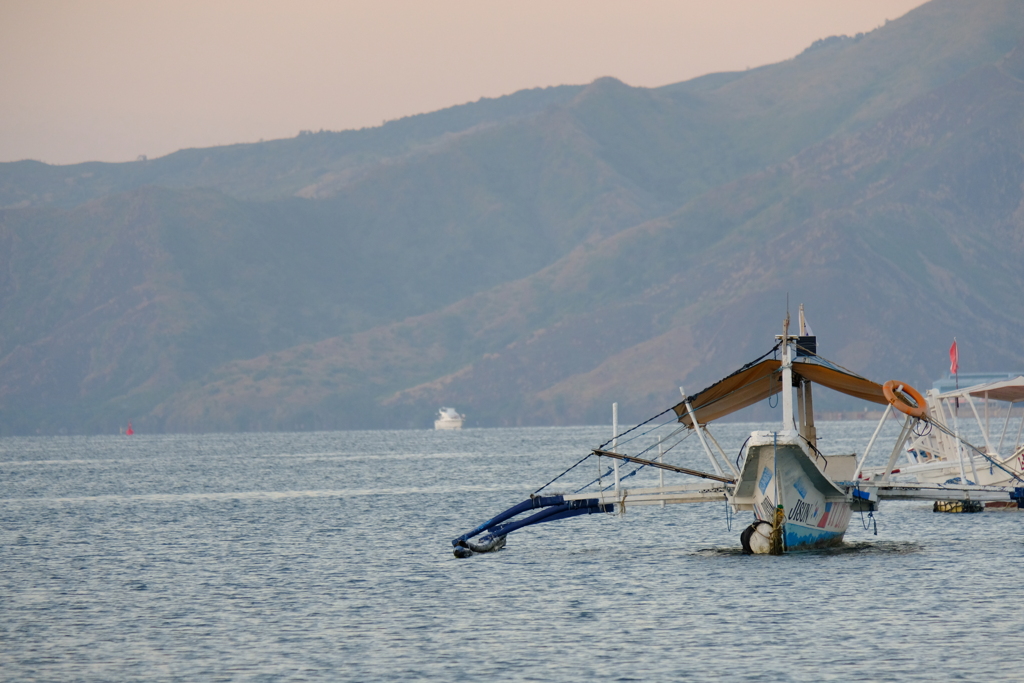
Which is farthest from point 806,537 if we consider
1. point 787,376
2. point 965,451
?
point 965,451

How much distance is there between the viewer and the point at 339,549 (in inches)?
2400

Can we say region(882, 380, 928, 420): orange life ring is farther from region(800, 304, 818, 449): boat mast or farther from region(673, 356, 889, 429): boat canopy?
region(800, 304, 818, 449): boat mast

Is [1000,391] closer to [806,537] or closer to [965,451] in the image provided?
[965,451]

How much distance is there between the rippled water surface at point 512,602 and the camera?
3366cm

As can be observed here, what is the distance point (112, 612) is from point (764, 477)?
67.1 ft

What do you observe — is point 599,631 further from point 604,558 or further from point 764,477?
point 604,558

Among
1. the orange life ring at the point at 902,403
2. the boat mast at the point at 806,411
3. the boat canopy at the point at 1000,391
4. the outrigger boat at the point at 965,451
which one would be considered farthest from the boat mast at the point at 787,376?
the boat canopy at the point at 1000,391

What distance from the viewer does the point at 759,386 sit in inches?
2005

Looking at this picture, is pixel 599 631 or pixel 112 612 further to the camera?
pixel 112 612

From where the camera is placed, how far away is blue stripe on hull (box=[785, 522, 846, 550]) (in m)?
49.5

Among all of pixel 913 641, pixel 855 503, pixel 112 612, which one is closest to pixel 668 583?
pixel 855 503

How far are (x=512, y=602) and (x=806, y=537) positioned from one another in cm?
1242

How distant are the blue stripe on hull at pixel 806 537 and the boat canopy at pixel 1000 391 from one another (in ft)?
53.7

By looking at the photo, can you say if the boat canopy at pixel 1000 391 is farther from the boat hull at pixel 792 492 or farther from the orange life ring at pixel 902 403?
the boat hull at pixel 792 492
